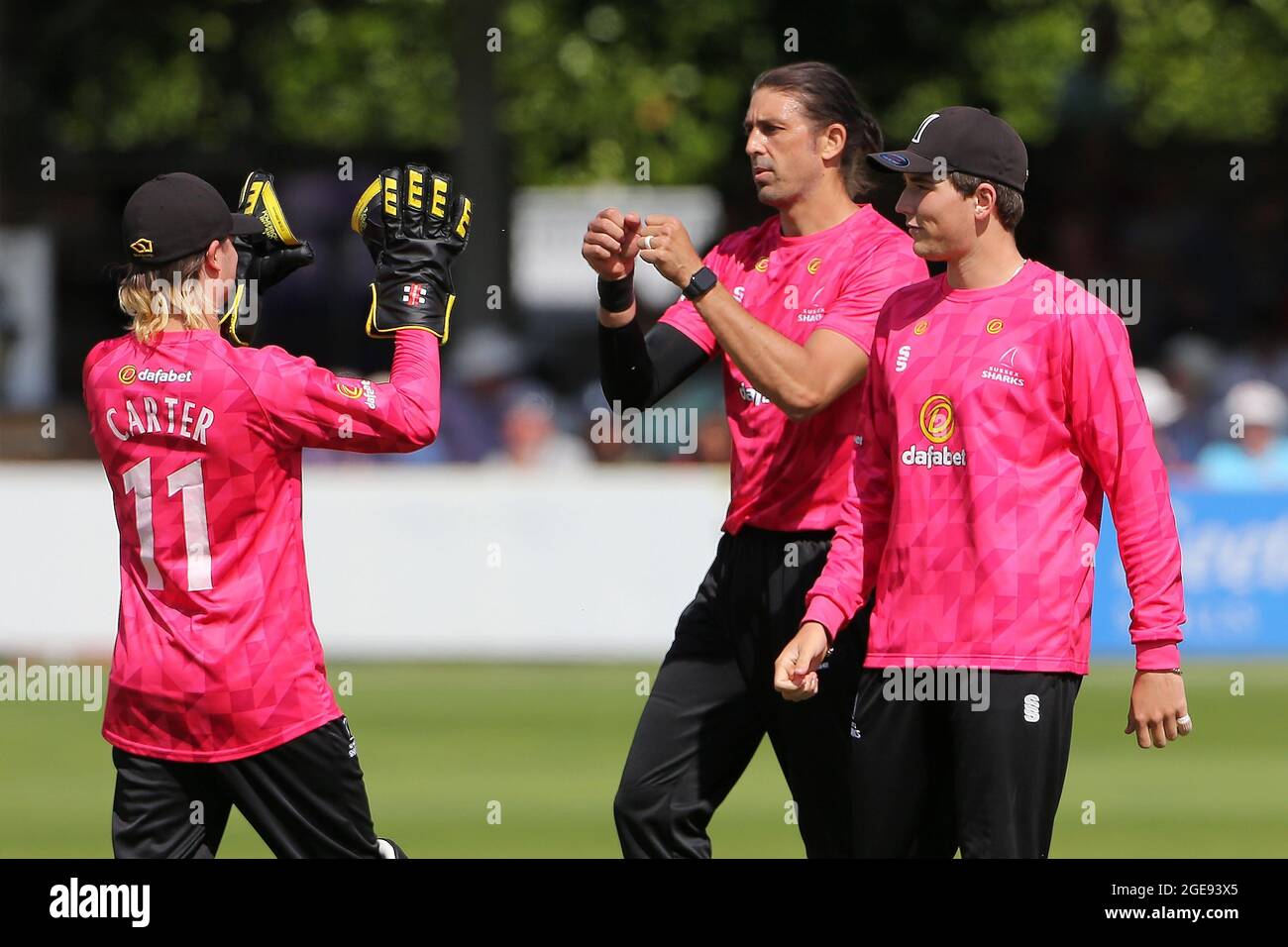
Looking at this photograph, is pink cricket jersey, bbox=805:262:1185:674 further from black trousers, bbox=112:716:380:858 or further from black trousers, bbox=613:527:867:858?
black trousers, bbox=112:716:380:858

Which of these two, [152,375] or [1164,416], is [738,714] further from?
[1164,416]

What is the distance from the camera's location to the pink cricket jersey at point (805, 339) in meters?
5.89

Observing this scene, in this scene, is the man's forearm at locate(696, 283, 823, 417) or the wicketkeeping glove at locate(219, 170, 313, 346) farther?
the man's forearm at locate(696, 283, 823, 417)

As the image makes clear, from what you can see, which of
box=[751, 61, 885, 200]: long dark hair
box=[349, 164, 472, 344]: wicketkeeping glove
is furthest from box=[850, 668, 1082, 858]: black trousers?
box=[751, 61, 885, 200]: long dark hair

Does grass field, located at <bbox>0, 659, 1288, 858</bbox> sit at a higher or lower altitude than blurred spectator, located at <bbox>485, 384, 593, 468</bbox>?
lower

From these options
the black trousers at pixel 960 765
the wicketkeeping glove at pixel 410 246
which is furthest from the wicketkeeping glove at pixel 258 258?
the black trousers at pixel 960 765

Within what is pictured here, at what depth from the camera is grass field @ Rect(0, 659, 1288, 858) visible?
8703 mm

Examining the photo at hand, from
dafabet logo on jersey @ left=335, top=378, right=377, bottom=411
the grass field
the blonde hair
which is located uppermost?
the blonde hair

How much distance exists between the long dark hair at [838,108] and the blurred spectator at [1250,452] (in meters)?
8.25

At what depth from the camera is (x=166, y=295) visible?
17.4 feet

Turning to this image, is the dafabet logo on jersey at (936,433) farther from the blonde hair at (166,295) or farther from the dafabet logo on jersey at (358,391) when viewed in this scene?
the blonde hair at (166,295)

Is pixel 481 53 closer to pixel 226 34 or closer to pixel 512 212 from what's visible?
pixel 512 212

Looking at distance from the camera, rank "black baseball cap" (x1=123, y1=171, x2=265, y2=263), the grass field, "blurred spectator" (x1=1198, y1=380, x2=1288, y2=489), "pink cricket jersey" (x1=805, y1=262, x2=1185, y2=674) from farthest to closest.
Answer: "blurred spectator" (x1=1198, y1=380, x2=1288, y2=489), the grass field, "black baseball cap" (x1=123, y1=171, x2=265, y2=263), "pink cricket jersey" (x1=805, y1=262, x2=1185, y2=674)

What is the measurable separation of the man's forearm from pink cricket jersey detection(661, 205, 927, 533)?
17 centimetres
